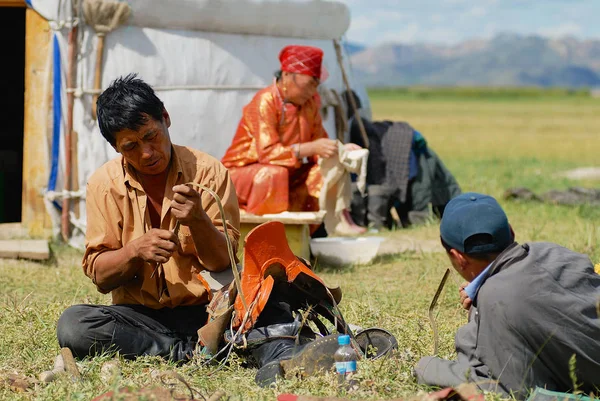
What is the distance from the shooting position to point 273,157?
20.0 ft

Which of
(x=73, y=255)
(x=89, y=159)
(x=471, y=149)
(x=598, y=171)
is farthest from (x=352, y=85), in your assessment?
(x=471, y=149)

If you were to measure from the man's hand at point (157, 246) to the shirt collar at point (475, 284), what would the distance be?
103 centimetres

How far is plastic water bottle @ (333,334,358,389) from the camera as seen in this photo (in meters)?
3.11

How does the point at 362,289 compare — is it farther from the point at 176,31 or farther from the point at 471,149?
the point at 471,149

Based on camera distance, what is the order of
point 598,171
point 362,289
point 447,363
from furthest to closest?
point 598,171 < point 362,289 < point 447,363

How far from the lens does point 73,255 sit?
Answer: 6.36m

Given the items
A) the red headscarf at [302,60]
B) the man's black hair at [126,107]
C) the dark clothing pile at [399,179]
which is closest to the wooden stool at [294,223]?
the red headscarf at [302,60]

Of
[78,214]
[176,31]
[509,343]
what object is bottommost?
[78,214]

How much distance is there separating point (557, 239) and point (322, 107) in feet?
7.65

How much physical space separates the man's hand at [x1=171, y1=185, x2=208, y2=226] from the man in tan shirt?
8 centimetres

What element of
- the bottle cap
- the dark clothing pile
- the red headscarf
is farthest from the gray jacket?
the dark clothing pile

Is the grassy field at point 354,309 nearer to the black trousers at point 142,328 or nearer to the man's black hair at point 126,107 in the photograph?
the black trousers at point 142,328

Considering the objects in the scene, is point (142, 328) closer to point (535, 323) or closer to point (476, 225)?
point (476, 225)

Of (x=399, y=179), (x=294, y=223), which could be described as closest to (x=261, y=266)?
(x=294, y=223)
